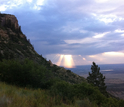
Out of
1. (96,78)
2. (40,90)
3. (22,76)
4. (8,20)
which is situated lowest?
(96,78)

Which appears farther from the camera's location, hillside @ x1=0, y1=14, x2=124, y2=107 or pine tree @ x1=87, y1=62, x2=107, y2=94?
pine tree @ x1=87, y1=62, x2=107, y2=94

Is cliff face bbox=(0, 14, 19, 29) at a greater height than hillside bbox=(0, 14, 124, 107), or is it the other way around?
cliff face bbox=(0, 14, 19, 29)

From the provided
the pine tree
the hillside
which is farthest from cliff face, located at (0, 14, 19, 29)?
the hillside

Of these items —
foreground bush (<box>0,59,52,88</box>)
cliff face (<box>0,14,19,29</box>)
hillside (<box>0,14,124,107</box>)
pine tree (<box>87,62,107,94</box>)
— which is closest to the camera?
hillside (<box>0,14,124,107</box>)

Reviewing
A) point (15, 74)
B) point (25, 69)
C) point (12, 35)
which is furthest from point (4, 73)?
point (12, 35)

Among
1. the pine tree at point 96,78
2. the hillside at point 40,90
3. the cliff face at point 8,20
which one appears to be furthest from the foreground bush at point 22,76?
the cliff face at point 8,20

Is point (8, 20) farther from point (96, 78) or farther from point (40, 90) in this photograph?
point (40, 90)

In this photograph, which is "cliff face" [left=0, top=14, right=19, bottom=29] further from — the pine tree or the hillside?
the hillside

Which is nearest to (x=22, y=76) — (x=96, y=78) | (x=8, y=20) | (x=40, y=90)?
(x=40, y=90)

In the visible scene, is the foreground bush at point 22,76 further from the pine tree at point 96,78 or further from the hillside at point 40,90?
the pine tree at point 96,78

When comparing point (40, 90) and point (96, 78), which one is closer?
Answer: point (40, 90)

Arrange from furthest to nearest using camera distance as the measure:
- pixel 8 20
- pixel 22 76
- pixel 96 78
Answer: pixel 8 20 < pixel 96 78 < pixel 22 76

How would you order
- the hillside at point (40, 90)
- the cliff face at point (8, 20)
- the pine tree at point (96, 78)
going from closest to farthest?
the hillside at point (40, 90) < the pine tree at point (96, 78) < the cliff face at point (8, 20)

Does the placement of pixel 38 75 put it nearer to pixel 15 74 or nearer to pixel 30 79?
pixel 30 79
